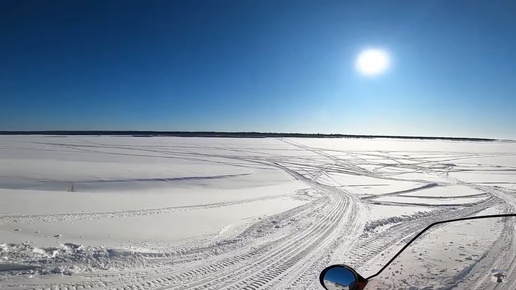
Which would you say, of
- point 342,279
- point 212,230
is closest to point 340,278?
point 342,279

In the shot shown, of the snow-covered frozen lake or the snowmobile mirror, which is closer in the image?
the snowmobile mirror

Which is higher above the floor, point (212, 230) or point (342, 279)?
point (342, 279)

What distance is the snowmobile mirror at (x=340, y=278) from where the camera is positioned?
65.6 inches

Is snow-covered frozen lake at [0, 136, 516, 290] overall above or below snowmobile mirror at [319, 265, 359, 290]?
below

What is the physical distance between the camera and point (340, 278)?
1.70 meters

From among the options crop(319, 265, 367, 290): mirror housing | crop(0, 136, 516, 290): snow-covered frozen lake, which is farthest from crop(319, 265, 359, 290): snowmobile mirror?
crop(0, 136, 516, 290): snow-covered frozen lake

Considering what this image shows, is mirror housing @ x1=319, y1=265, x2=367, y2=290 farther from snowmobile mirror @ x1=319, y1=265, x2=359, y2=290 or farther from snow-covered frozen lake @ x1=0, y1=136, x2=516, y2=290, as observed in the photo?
snow-covered frozen lake @ x1=0, y1=136, x2=516, y2=290

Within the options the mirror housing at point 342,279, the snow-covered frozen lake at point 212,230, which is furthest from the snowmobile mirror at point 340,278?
the snow-covered frozen lake at point 212,230

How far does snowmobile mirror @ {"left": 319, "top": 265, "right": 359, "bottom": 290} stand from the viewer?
167 centimetres

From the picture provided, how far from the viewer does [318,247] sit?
4.72 m

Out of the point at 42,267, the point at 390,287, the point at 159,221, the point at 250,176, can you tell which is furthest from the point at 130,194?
the point at 390,287

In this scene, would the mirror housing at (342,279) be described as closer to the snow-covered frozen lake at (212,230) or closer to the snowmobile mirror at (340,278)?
the snowmobile mirror at (340,278)

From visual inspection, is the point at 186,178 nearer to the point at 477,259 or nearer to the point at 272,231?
the point at 272,231

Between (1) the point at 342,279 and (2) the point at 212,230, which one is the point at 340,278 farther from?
(2) the point at 212,230
